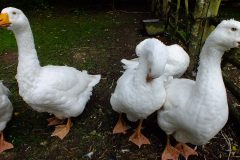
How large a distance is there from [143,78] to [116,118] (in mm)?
1190

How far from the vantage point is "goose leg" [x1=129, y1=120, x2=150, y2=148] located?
12.6 feet

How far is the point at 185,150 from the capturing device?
3723 millimetres

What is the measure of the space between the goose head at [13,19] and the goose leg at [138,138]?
6.17 ft

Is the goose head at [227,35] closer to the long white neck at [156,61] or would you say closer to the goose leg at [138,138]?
the long white neck at [156,61]

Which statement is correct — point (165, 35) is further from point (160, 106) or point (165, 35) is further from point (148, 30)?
point (160, 106)

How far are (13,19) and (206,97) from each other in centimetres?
221

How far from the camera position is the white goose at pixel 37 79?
332cm

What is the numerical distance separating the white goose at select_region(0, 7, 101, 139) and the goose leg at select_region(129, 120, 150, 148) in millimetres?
794

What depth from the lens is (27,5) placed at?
339 inches

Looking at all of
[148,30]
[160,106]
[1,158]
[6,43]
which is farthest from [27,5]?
[160,106]

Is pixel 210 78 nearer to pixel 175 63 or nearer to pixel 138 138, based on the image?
pixel 175 63

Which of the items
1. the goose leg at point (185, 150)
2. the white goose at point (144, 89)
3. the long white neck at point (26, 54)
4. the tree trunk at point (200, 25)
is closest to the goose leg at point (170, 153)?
the goose leg at point (185, 150)

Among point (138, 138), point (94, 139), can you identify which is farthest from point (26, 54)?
point (138, 138)

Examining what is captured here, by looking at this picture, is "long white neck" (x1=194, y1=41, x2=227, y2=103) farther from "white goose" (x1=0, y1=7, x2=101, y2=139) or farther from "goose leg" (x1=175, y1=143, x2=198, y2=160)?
"white goose" (x1=0, y1=7, x2=101, y2=139)
